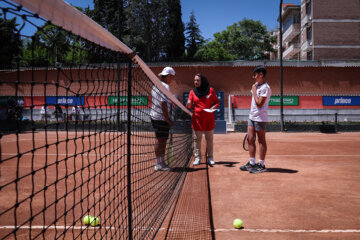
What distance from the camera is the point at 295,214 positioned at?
10.0 ft

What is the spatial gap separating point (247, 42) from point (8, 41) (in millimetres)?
48126

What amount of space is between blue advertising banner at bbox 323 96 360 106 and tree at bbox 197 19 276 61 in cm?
2713

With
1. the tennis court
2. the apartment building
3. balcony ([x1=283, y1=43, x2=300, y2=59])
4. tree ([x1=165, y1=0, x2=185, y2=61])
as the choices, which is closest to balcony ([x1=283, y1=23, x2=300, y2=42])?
balcony ([x1=283, y1=43, x2=300, y2=59])

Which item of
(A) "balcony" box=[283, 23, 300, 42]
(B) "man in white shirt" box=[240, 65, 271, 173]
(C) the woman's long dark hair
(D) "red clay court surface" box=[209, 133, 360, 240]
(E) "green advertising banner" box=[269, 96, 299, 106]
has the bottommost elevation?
(D) "red clay court surface" box=[209, 133, 360, 240]

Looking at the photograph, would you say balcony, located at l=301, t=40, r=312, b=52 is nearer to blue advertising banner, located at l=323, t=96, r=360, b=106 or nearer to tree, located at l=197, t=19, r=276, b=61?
blue advertising banner, located at l=323, t=96, r=360, b=106

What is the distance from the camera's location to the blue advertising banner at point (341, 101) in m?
19.4

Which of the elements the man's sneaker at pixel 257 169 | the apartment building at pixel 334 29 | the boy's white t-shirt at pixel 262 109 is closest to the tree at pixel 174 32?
the apartment building at pixel 334 29

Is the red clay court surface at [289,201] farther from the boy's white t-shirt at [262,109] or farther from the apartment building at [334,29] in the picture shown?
the apartment building at [334,29]

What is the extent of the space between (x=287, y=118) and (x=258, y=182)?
1614cm

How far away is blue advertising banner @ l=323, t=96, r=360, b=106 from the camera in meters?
19.4

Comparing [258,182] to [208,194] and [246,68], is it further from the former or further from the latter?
[246,68]

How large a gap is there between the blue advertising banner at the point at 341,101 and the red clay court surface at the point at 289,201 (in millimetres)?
15264

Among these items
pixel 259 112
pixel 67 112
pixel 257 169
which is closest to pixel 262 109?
pixel 259 112

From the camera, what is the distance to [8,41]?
4.39ft
